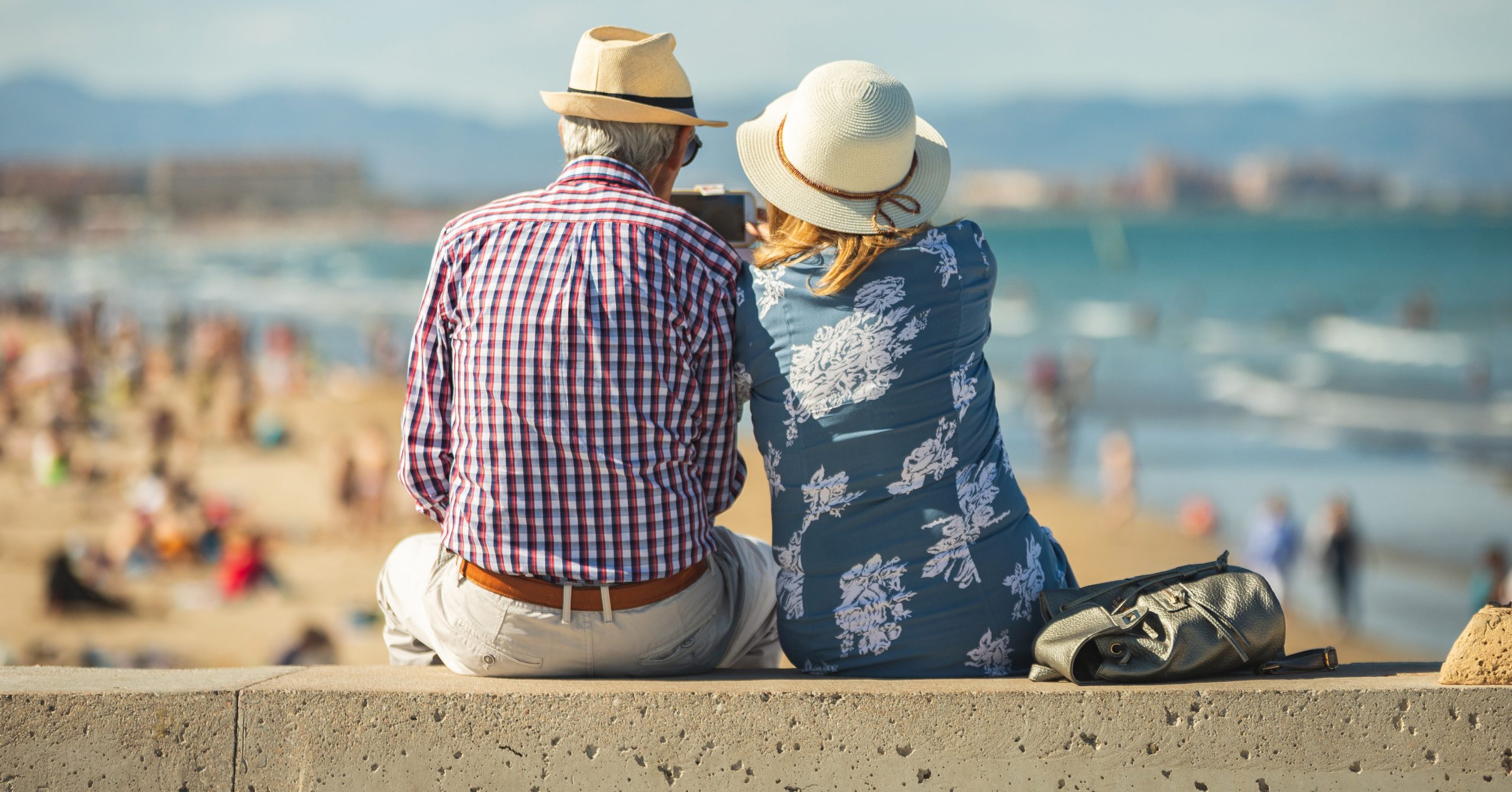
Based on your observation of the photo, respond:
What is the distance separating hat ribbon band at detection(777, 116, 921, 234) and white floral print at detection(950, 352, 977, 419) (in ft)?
0.84

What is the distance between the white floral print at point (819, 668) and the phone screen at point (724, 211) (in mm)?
848

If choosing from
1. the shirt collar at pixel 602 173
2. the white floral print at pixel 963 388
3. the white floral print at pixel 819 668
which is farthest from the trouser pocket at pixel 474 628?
the white floral print at pixel 963 388

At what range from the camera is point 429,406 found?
2.12 meters

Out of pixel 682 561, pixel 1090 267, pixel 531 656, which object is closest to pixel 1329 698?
pixel 682 561

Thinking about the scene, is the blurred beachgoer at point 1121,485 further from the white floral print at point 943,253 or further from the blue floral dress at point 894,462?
the white floral print at point 943,253

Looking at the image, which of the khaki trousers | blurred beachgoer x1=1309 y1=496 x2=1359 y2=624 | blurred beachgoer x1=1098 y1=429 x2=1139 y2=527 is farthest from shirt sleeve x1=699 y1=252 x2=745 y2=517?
blurred beachgoer x1=1098 y1=429 x2=1139 y2=527

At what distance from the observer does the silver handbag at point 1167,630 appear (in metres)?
1.92

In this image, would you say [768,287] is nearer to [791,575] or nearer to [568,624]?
[791,575]

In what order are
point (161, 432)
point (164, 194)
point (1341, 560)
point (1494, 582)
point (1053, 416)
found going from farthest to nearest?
point (164, 194), point (1053, 416), point (161, 432), point (1341, 560), point (1494, 582)

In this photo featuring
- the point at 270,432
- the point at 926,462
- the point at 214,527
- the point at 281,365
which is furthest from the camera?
the point at 281,365

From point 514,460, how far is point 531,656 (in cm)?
35

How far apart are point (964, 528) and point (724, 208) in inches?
33.2

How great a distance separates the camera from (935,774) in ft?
6.21

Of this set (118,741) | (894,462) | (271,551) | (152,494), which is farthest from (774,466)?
(152,494)
